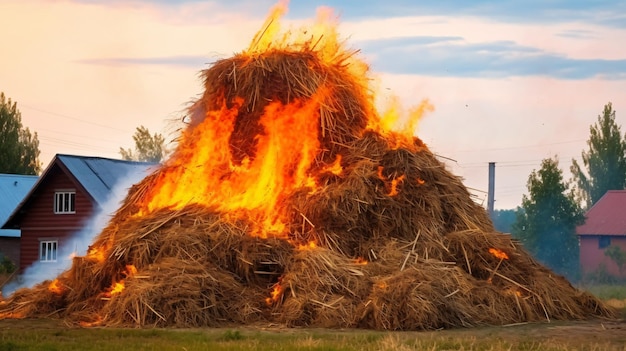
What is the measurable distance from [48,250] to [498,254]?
29.9m

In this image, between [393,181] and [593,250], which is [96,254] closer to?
[393,181]

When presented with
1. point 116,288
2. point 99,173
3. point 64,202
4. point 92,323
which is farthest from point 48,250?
point 92,323

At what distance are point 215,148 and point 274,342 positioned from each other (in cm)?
1091

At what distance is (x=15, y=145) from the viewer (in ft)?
274

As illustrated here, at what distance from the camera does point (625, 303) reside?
3209cm

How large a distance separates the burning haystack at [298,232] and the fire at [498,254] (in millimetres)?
36

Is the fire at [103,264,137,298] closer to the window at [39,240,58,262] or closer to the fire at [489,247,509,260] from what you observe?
the fire at [489,247,509,260]

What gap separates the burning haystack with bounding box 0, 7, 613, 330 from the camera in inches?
947

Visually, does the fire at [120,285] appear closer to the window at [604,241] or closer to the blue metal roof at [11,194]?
the blue metal roof at [11,194]

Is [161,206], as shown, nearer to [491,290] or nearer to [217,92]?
[217,92]

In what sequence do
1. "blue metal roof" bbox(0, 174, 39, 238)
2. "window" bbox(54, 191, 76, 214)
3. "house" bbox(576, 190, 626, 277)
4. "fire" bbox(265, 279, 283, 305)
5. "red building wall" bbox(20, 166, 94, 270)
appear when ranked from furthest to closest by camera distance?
1. "house" bbox(576, 190, 626, 277)
2. "blue metal roof" bbox(0, 174, 39, 238)
3. "window" bbox(54, 191, 76, 214)
4. "red building wall" bbox(20, 166, 94, 270)
5. "fire" bbox(265, 279, 283, 305)

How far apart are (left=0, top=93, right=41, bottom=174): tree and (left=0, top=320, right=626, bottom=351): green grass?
61292mm

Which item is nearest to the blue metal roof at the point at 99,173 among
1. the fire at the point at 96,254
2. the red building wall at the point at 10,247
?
the red building wall at the point at 10,247

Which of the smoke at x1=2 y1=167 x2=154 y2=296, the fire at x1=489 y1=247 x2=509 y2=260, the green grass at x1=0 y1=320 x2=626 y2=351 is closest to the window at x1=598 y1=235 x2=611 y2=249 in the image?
the smoke at x1=2 y1=167 x2=154 y2=296
